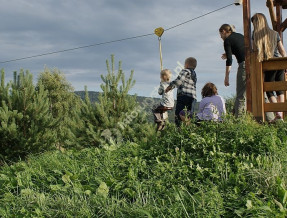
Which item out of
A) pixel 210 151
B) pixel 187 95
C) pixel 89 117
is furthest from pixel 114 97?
pixel 210 151

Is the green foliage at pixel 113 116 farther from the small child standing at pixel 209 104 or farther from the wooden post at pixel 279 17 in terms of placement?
the wooden post at pixel 279 17

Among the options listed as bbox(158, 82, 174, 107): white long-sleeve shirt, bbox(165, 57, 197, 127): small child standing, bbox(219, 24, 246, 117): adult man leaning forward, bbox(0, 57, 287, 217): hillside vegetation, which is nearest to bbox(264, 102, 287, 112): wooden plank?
bbox(219, 24, 246, 117): adult man leaning forward

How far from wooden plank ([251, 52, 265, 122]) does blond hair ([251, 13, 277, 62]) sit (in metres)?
0.13

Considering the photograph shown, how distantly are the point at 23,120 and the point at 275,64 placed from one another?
6159mm

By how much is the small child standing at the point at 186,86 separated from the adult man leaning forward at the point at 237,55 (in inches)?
26.7

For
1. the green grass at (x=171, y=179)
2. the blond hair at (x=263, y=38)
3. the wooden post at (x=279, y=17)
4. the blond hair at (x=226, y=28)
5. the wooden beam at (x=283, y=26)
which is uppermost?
the wooden post at (x=279, y=17)

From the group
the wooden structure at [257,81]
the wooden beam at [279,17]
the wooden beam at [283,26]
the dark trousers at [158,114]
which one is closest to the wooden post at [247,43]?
the wooden structure at [257,81]

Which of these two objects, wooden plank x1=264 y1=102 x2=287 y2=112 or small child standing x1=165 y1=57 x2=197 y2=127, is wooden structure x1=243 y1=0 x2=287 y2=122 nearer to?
wooden plank x1=264 y1=102 x2=287 y2=112

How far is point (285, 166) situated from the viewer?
3717 mm

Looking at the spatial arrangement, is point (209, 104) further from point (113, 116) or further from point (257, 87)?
point (113, 116)

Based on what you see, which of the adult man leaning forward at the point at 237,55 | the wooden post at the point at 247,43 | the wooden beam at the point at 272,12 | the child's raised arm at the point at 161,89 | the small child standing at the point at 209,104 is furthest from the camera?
the wooden beam at the point at 272,12

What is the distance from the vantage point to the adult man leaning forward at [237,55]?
19.5ft

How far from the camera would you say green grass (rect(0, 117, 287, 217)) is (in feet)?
9.97

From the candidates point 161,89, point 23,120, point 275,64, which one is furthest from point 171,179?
point 23,120
